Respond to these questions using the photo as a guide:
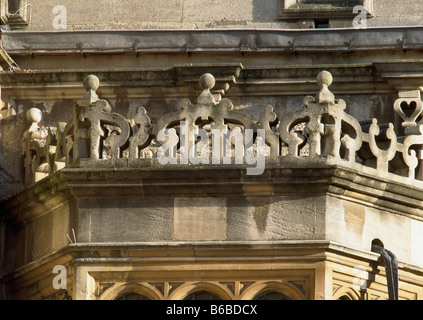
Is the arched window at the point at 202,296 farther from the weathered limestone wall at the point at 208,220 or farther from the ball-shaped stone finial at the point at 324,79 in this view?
the ball-shaped stone finial at the point at 324,79

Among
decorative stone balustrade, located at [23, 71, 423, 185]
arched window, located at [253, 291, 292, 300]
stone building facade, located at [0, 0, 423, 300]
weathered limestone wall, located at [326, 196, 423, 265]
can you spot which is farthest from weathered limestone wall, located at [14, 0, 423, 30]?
arched window, located at [253, 291, 292, 300]

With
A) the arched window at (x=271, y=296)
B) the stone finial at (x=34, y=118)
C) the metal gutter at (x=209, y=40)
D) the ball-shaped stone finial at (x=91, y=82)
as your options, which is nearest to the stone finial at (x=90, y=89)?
the ball-shaped stone finial at (x=91, y=82)

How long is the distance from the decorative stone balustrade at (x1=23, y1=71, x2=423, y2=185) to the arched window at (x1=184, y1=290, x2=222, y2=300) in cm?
139

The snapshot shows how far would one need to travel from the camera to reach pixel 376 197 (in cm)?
1950

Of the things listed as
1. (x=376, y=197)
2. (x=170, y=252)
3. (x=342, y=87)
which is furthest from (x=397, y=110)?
(x=170, y=252)

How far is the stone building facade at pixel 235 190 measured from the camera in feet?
62.8

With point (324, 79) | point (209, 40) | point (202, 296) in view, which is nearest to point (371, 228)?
point (324, 79)

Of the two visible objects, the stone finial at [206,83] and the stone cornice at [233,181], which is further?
the stone finial at [206,83]

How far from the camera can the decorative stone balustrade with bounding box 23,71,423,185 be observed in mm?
19266

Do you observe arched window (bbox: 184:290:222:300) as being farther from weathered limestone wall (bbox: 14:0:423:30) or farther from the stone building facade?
weathered limestone wall (bbox: 14:0:423:30)

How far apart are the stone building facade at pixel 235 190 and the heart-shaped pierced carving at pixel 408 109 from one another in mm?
26

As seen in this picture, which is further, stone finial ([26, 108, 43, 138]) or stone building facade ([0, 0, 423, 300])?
stone finial ([26, 108, 43, 138])

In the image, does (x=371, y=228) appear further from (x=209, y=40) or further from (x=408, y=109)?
(x=209, y=40)
